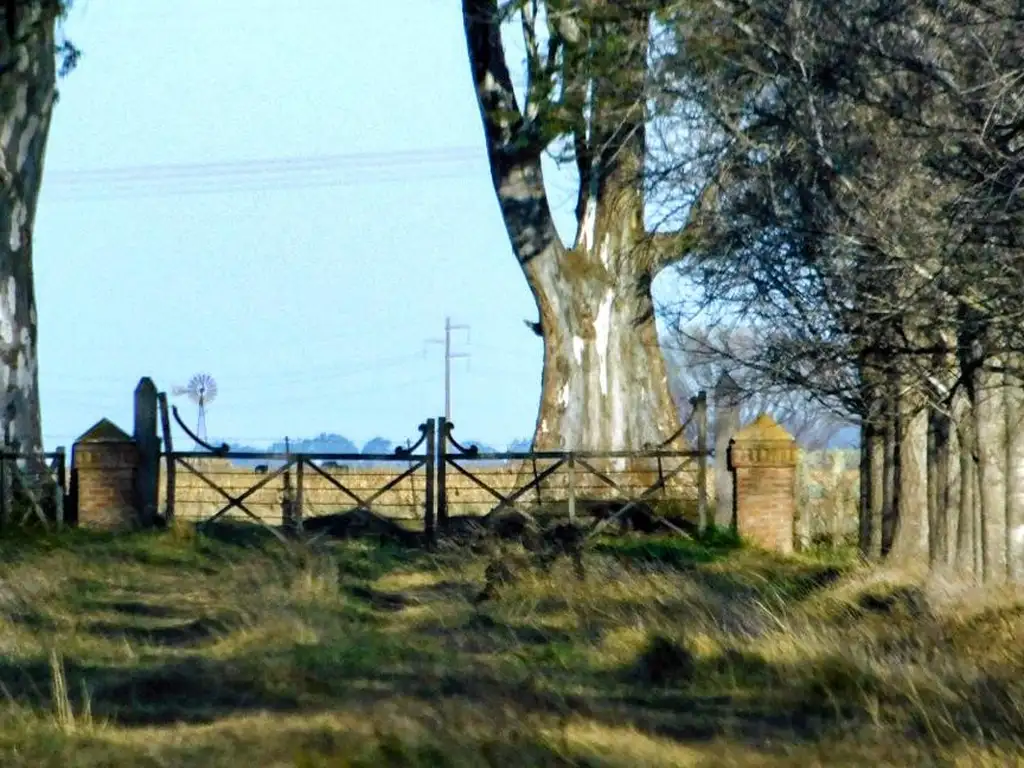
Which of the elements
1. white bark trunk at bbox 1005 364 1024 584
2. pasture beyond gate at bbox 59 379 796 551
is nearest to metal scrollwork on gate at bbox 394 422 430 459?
pasture beyond gate at bbox 59 379 796 551

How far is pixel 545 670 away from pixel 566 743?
9.27 feet

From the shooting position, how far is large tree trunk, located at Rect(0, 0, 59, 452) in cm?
2141

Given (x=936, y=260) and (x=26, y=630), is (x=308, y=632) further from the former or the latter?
(x=936, y=260)

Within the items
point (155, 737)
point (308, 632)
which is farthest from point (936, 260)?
point (155, 737)

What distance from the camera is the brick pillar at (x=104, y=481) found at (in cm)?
2106

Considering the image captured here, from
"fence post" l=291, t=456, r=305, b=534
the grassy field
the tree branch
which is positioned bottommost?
the grassy field

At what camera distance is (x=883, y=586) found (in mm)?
13070

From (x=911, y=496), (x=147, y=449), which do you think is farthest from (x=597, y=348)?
(x=911, y=496)

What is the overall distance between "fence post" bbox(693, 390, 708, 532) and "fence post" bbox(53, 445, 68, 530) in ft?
22.8

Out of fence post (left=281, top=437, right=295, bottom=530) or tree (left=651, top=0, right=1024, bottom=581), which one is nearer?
tree (left=651, top=0, right=1024, bottom=581)

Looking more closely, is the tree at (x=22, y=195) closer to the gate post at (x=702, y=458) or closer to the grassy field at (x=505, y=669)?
the grassy field at (x=505, y=669)

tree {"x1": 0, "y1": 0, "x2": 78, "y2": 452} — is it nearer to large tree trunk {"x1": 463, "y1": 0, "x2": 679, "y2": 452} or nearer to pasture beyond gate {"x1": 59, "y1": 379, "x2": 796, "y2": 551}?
pasture beyond gate {"x1": 59, "y1": 379, "x2": 796, "y2": 551}

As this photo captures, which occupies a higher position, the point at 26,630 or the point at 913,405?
the point at 913,405

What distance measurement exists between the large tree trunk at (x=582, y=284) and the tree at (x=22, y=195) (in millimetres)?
5254
